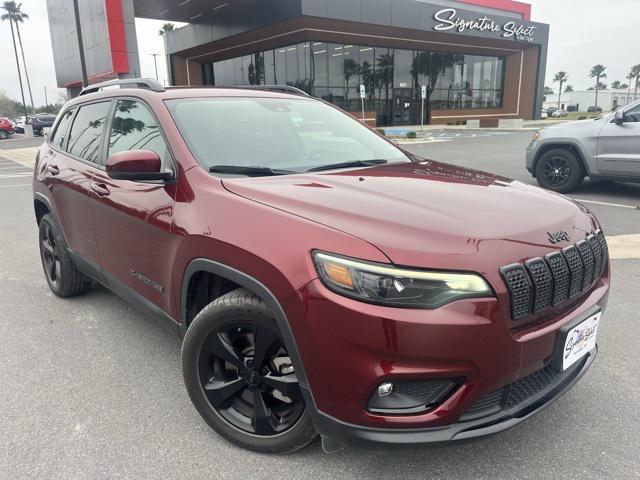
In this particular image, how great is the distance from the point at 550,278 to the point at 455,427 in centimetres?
68

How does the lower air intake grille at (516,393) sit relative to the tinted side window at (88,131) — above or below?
below

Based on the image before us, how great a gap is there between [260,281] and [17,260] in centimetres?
483

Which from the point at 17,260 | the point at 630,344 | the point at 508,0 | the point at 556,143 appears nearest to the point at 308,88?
the point at 508,0

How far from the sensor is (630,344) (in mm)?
3342

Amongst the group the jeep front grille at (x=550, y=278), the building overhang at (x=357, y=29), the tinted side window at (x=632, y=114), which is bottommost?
the jeep front grille at (x=550, y=278)

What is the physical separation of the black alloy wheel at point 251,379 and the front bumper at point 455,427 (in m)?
0.25

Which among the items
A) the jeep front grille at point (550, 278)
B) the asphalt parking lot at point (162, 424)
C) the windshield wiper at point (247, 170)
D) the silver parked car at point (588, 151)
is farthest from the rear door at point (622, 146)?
the windshield wiper at point (247, 170)

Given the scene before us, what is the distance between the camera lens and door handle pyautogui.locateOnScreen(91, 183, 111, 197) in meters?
3.18

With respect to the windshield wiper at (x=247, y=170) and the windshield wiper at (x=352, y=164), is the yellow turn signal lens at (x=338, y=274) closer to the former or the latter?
the windshield wiper at (x=247, y=170)

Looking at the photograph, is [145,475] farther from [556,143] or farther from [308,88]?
[308,88]

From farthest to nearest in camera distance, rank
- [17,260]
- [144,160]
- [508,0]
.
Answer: [508,0]
[17,260]
[144,160]

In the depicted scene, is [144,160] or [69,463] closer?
[69,463]

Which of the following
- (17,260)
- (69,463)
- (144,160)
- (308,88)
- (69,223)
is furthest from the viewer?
(308,88)
